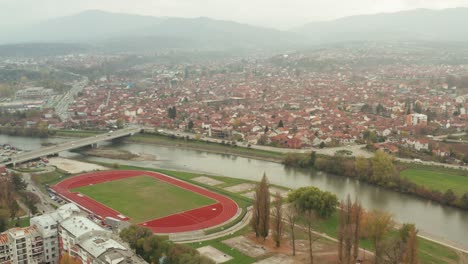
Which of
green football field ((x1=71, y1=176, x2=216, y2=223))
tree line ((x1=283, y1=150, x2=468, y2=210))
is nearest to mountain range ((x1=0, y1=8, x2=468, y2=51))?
tree line ((x1=283, y1=150, x2=468, y2=210))

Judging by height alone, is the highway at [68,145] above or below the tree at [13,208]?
below

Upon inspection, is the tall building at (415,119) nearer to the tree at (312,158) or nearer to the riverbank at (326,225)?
the tree at (312,158)

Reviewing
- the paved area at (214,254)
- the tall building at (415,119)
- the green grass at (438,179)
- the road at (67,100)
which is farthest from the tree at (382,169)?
the road at (67,100)

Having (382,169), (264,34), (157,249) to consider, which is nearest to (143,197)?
(157,249)

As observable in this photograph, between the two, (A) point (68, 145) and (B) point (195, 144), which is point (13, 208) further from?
(B) point (195, 144)

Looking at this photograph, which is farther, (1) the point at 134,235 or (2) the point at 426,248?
(2) the point at 426,248
